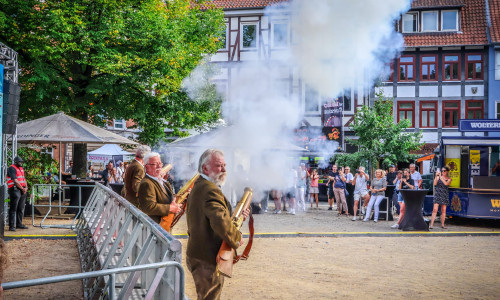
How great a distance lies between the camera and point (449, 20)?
3328 cm

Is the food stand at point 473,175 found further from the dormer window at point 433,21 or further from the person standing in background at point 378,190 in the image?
the dormer window at point 433,21

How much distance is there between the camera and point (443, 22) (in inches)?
1313

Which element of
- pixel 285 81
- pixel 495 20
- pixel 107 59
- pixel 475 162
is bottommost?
pixel 475 162

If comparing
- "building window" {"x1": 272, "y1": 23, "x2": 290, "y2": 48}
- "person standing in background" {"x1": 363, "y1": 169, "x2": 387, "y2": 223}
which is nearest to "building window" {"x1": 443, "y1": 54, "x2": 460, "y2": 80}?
"building window" {"x1": 272, "y1": 23, "x2": 290, "y2": 48}

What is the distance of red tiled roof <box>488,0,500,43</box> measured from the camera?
107 feet

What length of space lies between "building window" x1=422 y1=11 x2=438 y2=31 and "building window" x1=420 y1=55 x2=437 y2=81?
70.8 inches

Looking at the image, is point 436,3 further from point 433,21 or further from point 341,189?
point 341,189

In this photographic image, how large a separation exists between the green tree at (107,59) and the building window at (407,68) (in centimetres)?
1718

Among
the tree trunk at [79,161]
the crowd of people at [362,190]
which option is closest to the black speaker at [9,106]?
the tree trunk at [79,161]

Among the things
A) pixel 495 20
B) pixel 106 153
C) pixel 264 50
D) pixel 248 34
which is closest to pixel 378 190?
pixel 264 50

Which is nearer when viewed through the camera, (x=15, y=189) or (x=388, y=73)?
(x=15, y=189)

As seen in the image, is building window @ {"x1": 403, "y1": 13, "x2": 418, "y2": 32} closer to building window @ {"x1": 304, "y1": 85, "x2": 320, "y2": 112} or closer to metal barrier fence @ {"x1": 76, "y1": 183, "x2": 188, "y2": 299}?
building window @ {"x1": 304, "y1": 85, "x2": 320, "y2": 112}

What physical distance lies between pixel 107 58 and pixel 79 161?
13.5 feet

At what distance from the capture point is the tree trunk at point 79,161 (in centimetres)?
1948
